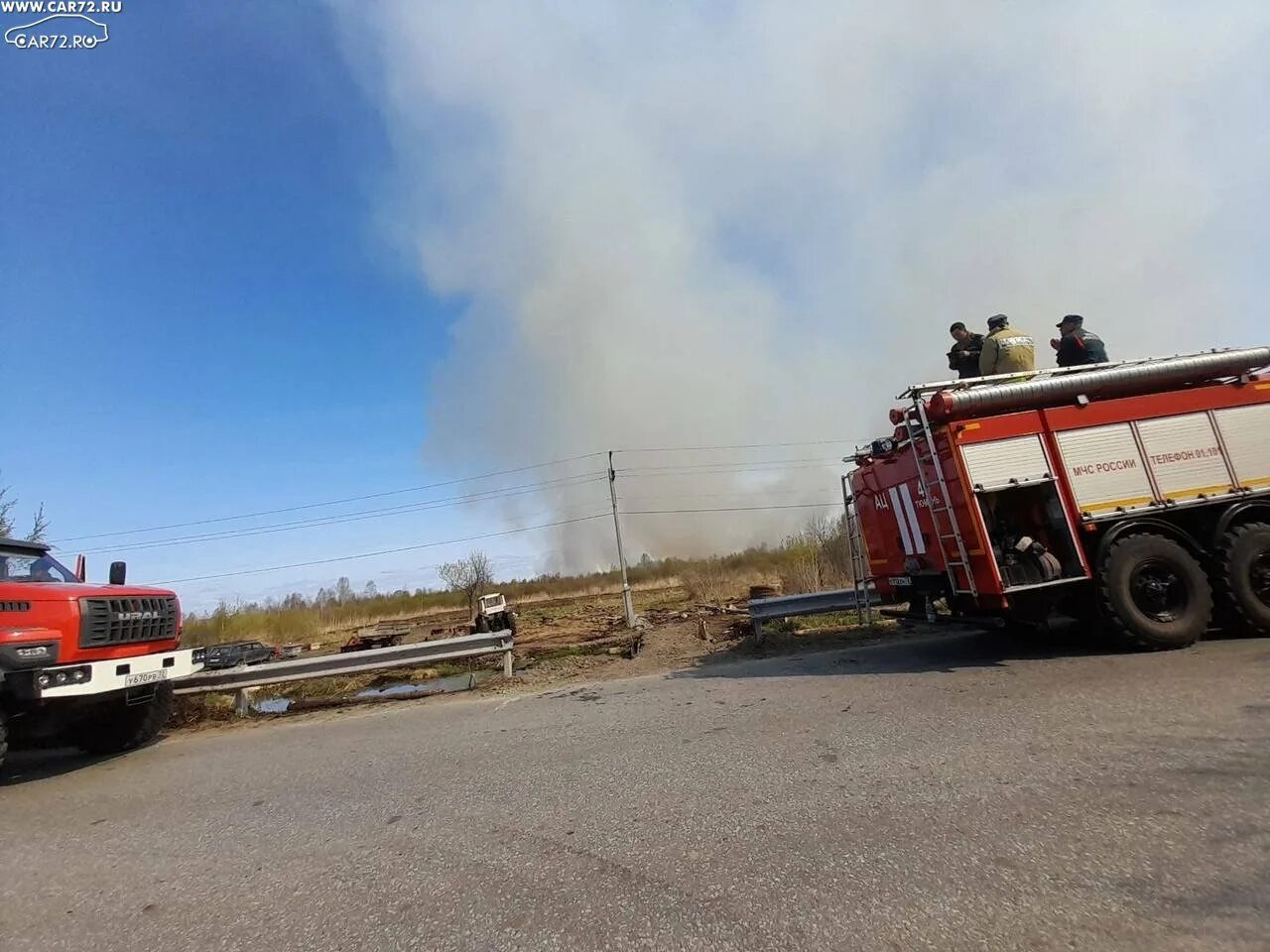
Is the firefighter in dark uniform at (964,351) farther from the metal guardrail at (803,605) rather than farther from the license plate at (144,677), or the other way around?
the license plate at (144,677)

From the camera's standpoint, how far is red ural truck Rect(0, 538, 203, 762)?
6039 millimetres

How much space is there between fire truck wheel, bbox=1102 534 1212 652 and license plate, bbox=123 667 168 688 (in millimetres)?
9901

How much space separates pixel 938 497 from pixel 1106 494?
1.75 m

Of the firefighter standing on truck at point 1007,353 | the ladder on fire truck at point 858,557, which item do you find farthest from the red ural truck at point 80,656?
the firefighter standing on truck at point 1007,353

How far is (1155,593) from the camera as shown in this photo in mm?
6965

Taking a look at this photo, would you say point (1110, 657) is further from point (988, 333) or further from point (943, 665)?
point (988, 333)

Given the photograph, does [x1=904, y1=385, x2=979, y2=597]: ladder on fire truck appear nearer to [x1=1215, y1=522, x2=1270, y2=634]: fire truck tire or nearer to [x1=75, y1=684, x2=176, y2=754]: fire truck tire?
[x1=1215, y1=522, x2=1270, y2=634]: fire truck tire

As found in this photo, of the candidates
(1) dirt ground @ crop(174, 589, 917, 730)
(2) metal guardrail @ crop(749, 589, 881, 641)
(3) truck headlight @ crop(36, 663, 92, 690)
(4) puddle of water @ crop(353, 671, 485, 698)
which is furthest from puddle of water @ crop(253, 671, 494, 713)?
(2) metal guardrail @ crop(749, 589, 881, 641)

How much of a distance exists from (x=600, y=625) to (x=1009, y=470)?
41.6 ft

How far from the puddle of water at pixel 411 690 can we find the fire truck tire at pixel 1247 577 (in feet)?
30.2

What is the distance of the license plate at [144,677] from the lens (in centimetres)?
666

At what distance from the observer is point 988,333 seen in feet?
27.9

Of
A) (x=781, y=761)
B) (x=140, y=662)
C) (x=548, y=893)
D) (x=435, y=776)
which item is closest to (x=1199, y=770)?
(x=781, y=761)

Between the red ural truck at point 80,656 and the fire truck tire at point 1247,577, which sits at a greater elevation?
the red ural truck at point 80,656
